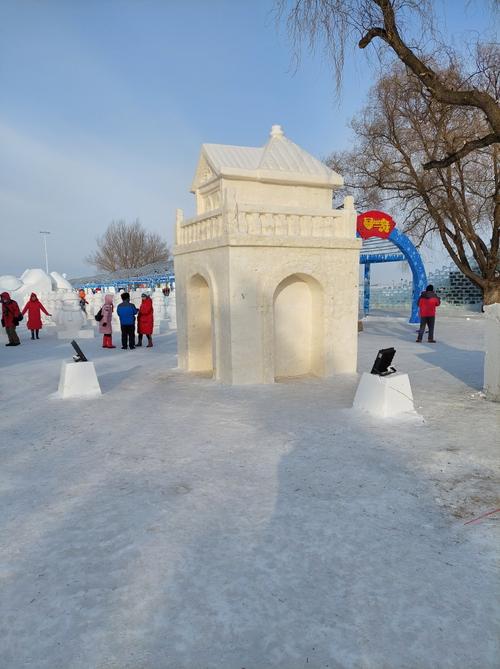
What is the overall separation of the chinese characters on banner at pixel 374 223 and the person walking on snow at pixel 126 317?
31.6 feet

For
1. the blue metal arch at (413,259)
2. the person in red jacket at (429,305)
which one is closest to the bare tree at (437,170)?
the blue metal arch at (413,259)

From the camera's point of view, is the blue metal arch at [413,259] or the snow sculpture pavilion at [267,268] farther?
the blue metal arch at [413,259]

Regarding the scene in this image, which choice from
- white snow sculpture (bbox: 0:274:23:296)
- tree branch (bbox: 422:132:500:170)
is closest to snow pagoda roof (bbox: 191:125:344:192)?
tree branch (bbox: 422:132:500:170)

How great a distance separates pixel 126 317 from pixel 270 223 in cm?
605

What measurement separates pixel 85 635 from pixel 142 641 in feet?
1.02

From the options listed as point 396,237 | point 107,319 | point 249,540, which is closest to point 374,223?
point 396,237

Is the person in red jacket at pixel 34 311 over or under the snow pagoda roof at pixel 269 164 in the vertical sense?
under

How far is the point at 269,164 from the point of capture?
8.73 meters

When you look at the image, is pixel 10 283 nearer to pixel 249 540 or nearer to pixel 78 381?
pixel 78 381

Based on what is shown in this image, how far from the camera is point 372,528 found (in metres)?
3.33

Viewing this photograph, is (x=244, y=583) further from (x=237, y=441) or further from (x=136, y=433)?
(x=136, y=433)

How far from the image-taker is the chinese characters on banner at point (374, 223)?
17.5 meters

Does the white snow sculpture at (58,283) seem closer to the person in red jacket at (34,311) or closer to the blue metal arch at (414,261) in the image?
the person in red jacket at (34,311)

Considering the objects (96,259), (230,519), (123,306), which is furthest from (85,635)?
(96,259)
